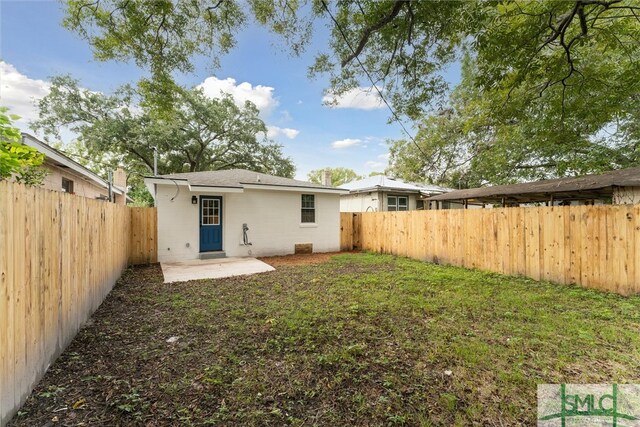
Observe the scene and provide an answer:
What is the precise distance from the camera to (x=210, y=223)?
32.3 ft

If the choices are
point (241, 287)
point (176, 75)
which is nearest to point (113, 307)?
point (241, 287)

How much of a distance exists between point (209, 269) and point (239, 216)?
2809 mm

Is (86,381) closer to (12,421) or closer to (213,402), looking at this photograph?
(12,421)

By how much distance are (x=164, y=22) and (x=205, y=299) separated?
17.5 ft

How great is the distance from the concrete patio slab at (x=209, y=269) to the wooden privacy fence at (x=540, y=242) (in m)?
5.24

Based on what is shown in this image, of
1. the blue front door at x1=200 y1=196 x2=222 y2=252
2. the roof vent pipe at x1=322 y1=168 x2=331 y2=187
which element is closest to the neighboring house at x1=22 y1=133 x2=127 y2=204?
the blue front door at x1=200 y1=196 x2=222 y2=252

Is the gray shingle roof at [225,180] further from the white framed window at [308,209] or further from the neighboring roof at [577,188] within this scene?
the neighboring roof at [577,188]

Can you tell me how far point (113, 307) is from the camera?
15.1 feet

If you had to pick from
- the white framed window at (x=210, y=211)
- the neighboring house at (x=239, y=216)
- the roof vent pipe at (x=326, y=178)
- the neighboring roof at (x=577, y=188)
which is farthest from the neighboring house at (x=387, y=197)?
the white framed window at (x=210, y=211)

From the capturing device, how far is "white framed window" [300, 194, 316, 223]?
1159 cm

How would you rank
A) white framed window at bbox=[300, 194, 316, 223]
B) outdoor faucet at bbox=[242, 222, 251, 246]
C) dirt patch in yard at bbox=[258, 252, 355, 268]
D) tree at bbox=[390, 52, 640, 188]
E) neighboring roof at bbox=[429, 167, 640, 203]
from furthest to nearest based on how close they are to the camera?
white framed window at bbox=[300, 194, 316, 223] → outdoor faucet at bbox=[242, 222, 251, 246] → dirt patch in yard at bbox=[258, 252, 355, 268] → neighboring roof at bbox=[429, 167, 640, 203] → tree at bbox=[390, 52, 640, 188]

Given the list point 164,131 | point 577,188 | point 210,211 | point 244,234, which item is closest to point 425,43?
point 577,188

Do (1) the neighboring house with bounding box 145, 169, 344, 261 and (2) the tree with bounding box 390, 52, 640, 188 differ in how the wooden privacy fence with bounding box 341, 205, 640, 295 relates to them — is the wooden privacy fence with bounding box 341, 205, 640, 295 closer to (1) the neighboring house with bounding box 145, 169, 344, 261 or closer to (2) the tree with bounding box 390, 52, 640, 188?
(2) the tree with bounding box 390, 52, 640, 188

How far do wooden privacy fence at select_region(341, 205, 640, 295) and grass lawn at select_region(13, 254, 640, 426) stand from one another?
63cm
